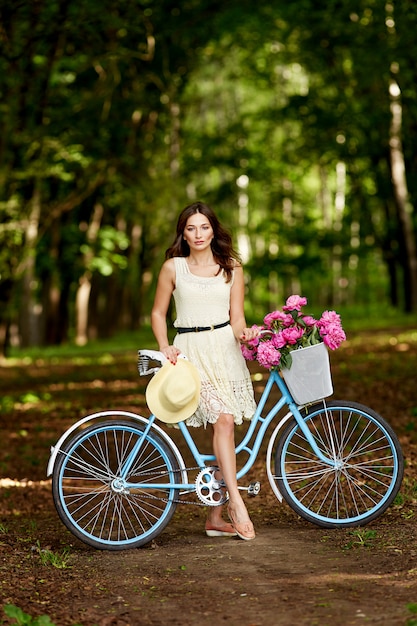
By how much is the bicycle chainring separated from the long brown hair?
1196 mm

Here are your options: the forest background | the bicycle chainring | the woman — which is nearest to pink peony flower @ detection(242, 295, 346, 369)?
the woman

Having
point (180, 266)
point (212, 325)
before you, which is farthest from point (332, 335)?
point (180, 266)

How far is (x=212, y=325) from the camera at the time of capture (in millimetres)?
6695

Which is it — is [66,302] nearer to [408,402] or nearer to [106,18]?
[106,18]

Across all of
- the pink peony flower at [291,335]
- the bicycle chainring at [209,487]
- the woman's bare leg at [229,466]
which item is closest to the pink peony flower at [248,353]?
the pink peony flower at [291,335]

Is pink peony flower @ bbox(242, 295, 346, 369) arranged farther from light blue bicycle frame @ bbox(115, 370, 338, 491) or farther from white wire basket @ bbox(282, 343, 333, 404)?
light blue bicycle frame @ bbox(115, 370, 338, 491)

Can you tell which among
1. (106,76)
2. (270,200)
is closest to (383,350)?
(106,76)

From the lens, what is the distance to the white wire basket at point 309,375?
670 cm

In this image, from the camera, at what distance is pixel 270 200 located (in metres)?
37.8

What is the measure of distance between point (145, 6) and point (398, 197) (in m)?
12.2

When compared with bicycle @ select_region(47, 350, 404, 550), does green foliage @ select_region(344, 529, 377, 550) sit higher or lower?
lower

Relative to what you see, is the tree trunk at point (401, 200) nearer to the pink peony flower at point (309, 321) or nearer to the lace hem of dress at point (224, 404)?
the pink peony flower at point (309, 321)

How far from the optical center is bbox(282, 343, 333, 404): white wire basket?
22.0ft

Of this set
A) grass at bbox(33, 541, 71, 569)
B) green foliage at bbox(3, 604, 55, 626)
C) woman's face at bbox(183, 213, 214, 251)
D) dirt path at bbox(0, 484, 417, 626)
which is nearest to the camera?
green foliage at bbox(3, 604, 55, 626)
